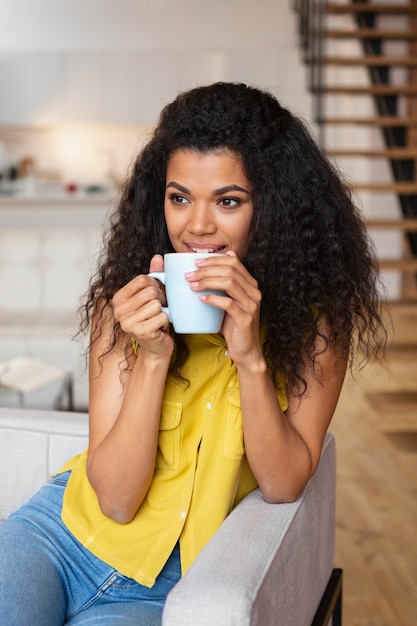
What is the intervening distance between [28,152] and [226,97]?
7325 mm

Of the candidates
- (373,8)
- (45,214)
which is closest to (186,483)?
(45,214)

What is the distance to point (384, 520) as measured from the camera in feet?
9.52

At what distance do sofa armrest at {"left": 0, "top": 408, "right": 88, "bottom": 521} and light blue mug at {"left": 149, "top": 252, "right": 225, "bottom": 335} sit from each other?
60cm

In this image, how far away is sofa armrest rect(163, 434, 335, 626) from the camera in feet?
3.08

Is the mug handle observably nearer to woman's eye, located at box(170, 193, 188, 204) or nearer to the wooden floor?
woman's eye, located at box(170, 193, 188, 204)

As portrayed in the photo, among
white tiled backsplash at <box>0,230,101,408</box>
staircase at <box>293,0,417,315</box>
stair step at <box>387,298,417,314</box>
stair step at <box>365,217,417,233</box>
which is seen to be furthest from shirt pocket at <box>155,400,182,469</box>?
white tiled backsplash at <box>0,230,101,408</box>

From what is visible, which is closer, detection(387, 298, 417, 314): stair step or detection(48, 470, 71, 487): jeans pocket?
detection(48, 470, 71, 487): jeans pocket

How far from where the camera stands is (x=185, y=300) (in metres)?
1.06

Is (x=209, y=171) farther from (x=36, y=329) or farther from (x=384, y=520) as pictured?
(x=36, y=329)

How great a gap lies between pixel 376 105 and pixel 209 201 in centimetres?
483

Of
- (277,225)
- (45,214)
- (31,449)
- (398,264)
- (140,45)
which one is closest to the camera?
(277,225)

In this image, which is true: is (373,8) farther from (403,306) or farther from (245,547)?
(245,547)

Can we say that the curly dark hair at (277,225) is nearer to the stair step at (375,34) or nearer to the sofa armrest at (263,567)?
the sofa armrest at (263,567)

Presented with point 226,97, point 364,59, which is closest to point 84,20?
point 364,59
